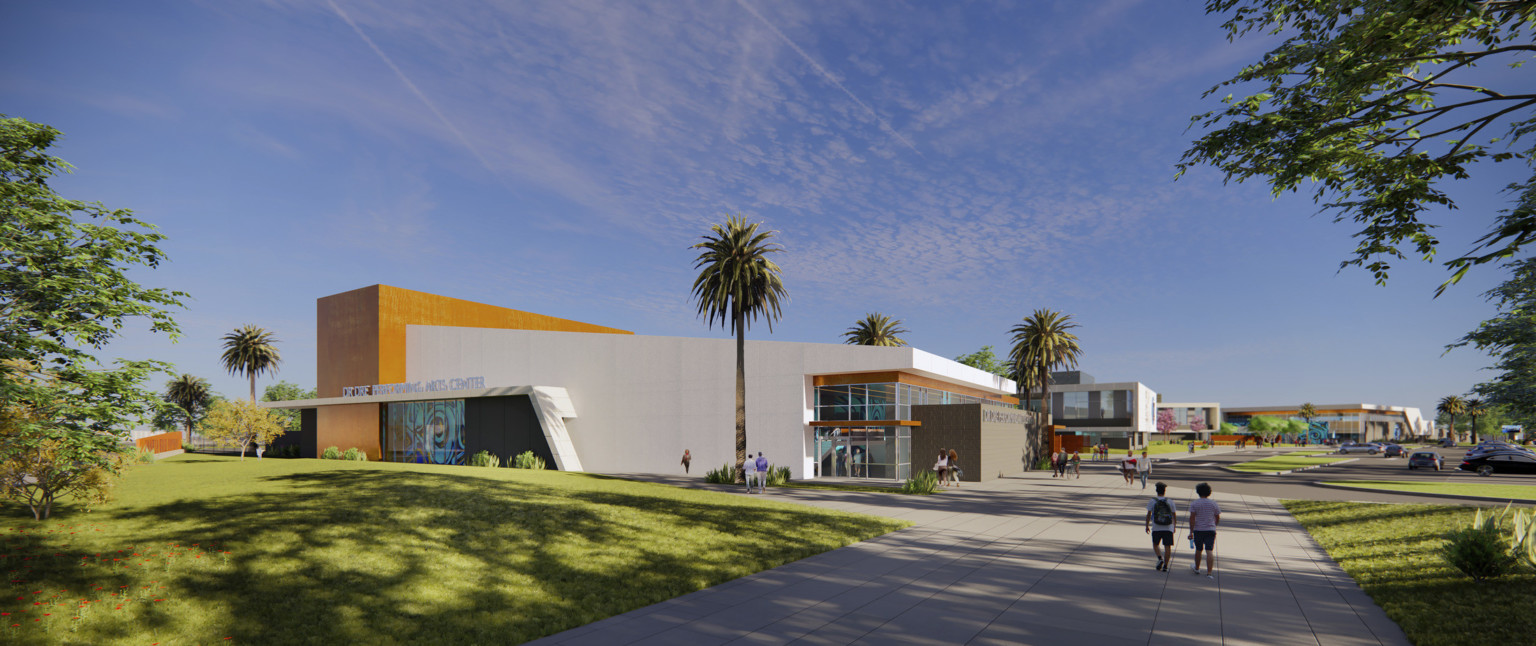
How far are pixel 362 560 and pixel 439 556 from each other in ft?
3.99

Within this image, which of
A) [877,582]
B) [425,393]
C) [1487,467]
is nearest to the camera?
[877,582]

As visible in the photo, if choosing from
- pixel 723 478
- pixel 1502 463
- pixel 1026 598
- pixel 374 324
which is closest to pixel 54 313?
pixel 1026 598

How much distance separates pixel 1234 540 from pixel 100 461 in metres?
25.1

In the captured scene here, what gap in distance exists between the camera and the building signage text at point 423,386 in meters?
46.2

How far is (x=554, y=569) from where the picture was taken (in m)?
12.6

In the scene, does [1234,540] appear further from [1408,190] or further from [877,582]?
[877,582]

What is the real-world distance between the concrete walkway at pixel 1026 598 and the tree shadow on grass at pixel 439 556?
120 centimetres

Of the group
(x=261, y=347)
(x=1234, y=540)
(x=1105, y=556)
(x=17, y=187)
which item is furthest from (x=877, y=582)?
(x=261, y=347)

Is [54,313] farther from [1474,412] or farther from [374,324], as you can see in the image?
[1474,412]

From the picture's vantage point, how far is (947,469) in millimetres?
32969

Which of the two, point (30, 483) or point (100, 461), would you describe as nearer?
point (100, 461)

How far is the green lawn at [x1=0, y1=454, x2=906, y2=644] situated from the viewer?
9.42 metres

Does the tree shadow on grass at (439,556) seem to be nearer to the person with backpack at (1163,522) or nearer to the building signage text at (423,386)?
the person with backpack at (1163,522)

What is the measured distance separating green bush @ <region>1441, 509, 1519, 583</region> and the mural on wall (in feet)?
148
